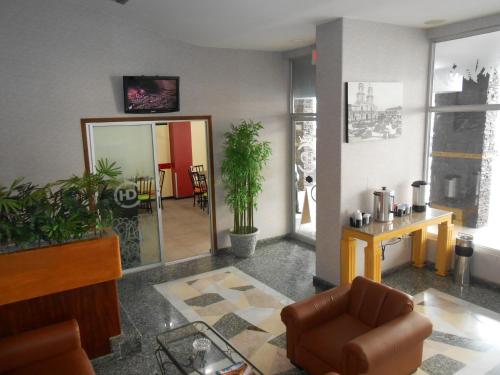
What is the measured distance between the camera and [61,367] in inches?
108

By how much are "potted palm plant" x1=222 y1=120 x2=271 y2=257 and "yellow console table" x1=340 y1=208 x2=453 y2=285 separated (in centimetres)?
Result: 169

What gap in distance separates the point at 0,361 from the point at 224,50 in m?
4.44

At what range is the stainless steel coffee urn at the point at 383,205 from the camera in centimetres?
431

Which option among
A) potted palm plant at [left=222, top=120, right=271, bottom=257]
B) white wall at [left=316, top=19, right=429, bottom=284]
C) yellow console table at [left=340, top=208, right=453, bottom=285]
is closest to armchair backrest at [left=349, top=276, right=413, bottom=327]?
yellow console table at [left=340, top=208, right=453, bottom=285]

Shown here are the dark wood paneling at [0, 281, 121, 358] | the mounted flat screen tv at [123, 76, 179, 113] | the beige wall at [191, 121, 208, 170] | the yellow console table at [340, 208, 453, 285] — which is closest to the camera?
the dark wood paneling at [0, 281, 121, 358]

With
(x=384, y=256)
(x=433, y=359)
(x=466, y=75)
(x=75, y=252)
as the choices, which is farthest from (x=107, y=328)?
(x=466, y=75)

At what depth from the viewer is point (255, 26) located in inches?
172

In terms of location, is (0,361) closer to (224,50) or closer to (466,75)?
(224,50)

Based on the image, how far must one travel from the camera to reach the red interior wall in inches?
390

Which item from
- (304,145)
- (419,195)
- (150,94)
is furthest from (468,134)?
(150,94)

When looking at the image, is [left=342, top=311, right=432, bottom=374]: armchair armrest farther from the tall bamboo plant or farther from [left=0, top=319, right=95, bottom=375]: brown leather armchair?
the tall bamboo plant

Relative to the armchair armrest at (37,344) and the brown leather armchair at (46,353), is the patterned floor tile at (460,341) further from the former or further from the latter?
the armchair armrest at (37,344)

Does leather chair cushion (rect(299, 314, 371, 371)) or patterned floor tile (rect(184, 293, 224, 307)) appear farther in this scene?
patterned floor tile (rect(184, 293, 224, 307))

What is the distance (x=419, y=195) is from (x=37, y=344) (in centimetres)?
414
